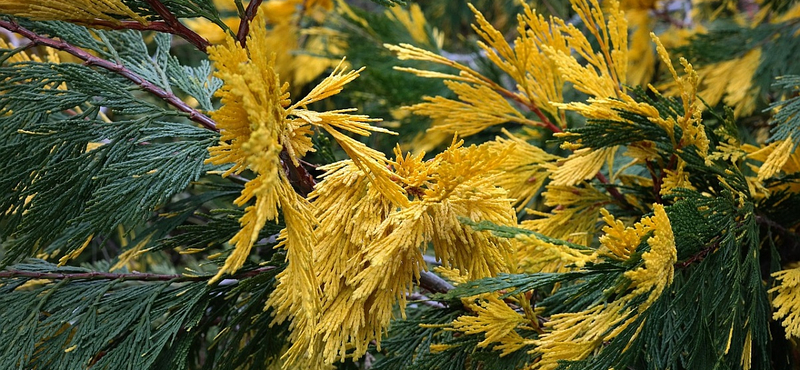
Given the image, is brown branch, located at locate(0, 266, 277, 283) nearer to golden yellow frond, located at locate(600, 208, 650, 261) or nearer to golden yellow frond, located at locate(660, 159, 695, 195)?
golden yellow frond, located at locate(600, 208, 650, 261)

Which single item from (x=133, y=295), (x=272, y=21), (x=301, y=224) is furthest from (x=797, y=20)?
(x=272, y=21)

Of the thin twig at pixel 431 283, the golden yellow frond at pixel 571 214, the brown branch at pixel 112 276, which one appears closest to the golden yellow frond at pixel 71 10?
the brown branch at pixel 112 276

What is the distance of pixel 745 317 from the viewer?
0.97m

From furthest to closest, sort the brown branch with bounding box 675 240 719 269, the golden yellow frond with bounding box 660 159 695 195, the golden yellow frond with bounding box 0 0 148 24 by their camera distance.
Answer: the golden yellow frond with bounding box 660 159 695 195 < the brown branch with bounding box 675 240 719 269 < the golden yellow frond with bounding box 0 0 148 24

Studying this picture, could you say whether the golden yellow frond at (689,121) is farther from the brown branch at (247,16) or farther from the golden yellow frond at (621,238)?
the brown branch at (247,16)

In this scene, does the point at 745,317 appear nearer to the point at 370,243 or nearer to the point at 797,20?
the point at 370,243

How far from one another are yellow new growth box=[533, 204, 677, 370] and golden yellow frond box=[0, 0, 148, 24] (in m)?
0.68

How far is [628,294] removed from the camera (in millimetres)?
816

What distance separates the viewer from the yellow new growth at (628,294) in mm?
751

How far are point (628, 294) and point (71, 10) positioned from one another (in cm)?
80

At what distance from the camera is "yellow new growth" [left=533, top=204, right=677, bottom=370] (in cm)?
75

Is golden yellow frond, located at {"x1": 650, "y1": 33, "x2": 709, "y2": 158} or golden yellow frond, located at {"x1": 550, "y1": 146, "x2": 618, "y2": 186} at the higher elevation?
golden yellow frond, located at {"x1": 650, "y1": 33, "x2": 709, "y2": 158}

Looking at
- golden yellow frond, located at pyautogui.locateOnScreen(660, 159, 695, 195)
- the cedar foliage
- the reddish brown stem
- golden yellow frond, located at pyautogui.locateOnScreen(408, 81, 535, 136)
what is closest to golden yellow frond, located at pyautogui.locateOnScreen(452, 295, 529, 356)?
the cedar foliage

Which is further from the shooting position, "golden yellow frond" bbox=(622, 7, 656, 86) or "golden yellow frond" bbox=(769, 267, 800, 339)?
"golden yellow frond" bbox=(622, 7, 656, 86)
